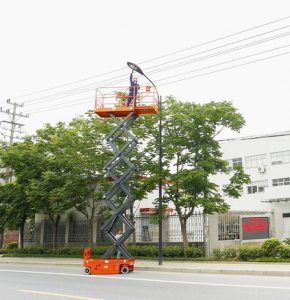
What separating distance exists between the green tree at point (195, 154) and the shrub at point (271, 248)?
112 inches

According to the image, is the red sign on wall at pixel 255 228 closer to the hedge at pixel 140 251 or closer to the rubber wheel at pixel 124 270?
the hedge at pixel 140 251

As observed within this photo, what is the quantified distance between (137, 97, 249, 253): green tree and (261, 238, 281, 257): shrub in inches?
112

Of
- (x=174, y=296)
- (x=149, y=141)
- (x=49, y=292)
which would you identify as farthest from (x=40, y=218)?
(x=174, y=296)

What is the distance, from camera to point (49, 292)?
1142 centimetres

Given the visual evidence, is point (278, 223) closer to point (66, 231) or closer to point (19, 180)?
point (66, 231)

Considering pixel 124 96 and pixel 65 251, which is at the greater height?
pixel 124 96

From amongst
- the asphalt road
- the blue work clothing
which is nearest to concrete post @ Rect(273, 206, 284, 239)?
the blue work clothing

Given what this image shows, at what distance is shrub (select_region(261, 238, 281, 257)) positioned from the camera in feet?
64.3

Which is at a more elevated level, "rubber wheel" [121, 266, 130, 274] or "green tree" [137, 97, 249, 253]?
"green tree" [137, 97, 249, 253]

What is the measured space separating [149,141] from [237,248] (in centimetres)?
759

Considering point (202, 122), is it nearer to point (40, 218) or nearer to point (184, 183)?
point (184, 183)

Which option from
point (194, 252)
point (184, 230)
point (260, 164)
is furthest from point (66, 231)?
point (260, 164)

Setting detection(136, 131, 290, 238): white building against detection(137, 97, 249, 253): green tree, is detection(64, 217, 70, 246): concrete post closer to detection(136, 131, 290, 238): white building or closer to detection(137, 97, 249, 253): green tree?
detection(137, 97, 249, 253): green tree

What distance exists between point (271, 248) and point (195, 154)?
20.0ft
